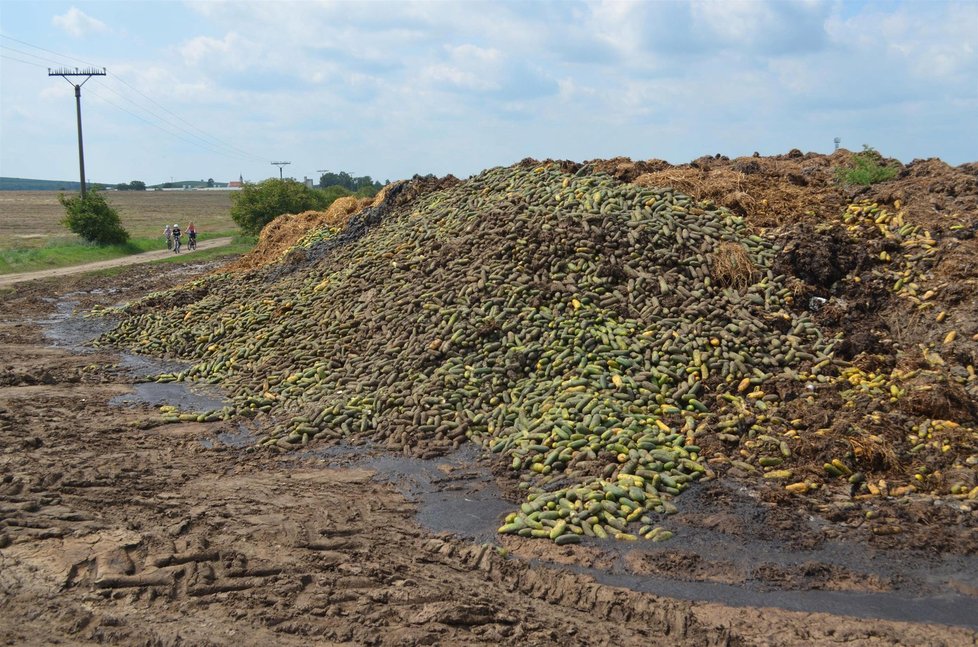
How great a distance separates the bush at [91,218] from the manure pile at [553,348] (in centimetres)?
2215

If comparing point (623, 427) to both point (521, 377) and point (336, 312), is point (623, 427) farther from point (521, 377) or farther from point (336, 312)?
point (336, 312)

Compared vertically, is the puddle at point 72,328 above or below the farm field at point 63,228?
below

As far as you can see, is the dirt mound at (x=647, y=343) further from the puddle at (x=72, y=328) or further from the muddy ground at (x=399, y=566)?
the puddle at (x=72, y=328)

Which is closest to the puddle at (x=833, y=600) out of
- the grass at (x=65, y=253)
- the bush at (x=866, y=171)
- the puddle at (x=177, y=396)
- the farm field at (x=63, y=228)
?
the puddle at (x=177, y=396)

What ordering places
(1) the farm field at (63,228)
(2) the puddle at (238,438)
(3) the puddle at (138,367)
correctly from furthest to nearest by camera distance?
(1) the farm field at (63,228), (3) the puddle at (138,367), (2) the puddle at (238,438)

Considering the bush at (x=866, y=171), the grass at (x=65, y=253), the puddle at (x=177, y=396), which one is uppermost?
the bush at (x=866, y=171)

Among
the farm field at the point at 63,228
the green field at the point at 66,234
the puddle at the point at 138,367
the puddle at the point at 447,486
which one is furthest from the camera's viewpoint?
the farm field at the point at 63,228

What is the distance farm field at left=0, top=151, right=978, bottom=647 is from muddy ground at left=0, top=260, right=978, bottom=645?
0.10 feet

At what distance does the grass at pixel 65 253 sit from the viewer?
27828 millimetres

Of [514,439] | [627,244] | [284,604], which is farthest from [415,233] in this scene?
[284,604]

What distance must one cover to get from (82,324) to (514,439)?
13660mm

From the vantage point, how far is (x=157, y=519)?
23.4ft

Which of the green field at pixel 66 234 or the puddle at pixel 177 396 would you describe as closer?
the puddle at pixel 177 396

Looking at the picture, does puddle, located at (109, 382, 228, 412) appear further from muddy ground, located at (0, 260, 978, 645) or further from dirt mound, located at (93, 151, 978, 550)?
muddy ground, located at (0, 260, 978, 645)
